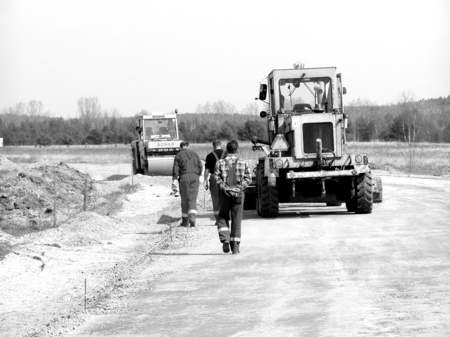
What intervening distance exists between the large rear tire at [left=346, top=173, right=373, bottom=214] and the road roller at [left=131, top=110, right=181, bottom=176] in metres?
20.5

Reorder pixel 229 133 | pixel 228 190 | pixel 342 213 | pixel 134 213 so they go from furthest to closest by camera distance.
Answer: pixel 229 133, pixel 134 213, pixel 342 213, pixel 228 190

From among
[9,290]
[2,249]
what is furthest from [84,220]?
[9,290]

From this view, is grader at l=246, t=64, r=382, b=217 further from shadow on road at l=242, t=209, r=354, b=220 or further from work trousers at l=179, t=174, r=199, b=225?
work trousers at l=179, t=174, r=199, b=225

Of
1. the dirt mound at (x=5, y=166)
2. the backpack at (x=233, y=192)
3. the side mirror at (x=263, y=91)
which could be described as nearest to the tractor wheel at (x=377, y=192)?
the side mirror at (x=263, y=91)

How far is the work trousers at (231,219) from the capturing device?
1420cm

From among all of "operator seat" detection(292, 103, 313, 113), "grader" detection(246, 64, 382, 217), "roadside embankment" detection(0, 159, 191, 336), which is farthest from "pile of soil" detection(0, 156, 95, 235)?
"operator seat" detection(292, 103, 313, 113)

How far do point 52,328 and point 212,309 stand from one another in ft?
5.59

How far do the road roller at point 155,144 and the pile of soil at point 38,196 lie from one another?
305 inches

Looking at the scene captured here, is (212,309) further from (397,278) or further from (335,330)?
(397,278)

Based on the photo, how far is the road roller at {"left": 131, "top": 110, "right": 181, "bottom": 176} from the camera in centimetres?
4150

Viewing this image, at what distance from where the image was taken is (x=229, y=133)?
11750 centimetres

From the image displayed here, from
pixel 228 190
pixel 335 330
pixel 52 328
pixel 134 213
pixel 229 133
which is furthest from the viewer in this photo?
pixel 229 133

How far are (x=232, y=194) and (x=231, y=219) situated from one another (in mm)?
421

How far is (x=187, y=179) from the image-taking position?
62.5ft
